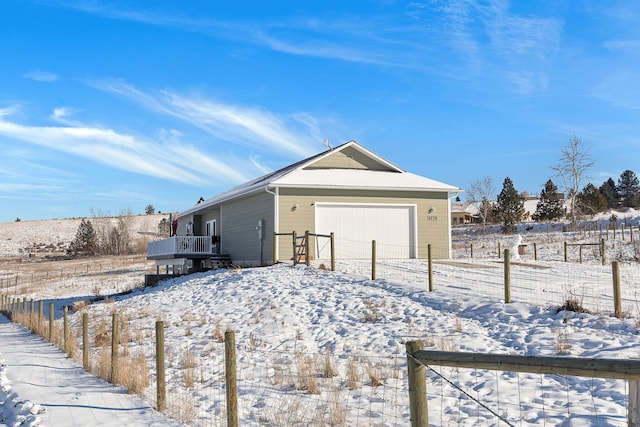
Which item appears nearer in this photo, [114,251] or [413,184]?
[413,184]

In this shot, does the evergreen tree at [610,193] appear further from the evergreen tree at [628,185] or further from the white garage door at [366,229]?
the white garage door at [366,229]

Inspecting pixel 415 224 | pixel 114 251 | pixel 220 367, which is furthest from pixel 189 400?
pixel 114 251

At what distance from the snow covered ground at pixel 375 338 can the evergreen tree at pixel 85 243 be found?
185ft

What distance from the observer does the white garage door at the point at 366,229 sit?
24062mm

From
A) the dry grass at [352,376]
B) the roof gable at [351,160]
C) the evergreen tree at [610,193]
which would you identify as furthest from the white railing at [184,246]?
the evergreen tree at [610,193]

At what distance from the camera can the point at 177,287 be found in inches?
852

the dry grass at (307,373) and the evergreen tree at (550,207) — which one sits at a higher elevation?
the evergreen tree at (550,207)

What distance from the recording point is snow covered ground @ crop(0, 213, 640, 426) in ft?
23.2

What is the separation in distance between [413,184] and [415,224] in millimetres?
1785

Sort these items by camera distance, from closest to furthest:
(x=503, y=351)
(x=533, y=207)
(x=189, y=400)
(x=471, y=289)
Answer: (x=189, y=400) < (x=503, y=351) < (x=471, y=289) < (x=533, y=207)

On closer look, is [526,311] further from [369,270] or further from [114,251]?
[114,251]

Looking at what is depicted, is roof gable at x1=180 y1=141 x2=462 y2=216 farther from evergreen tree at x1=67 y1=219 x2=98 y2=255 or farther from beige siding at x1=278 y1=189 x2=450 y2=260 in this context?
evergreen tree at x1=67 y1=219 x2=98 y2=255

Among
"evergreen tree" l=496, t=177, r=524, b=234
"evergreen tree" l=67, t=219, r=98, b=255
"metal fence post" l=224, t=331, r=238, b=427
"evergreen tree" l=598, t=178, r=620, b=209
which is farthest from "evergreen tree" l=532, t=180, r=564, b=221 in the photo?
"metal fence post" l=224, t=331, r=238, b=427

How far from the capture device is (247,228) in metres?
25.8
